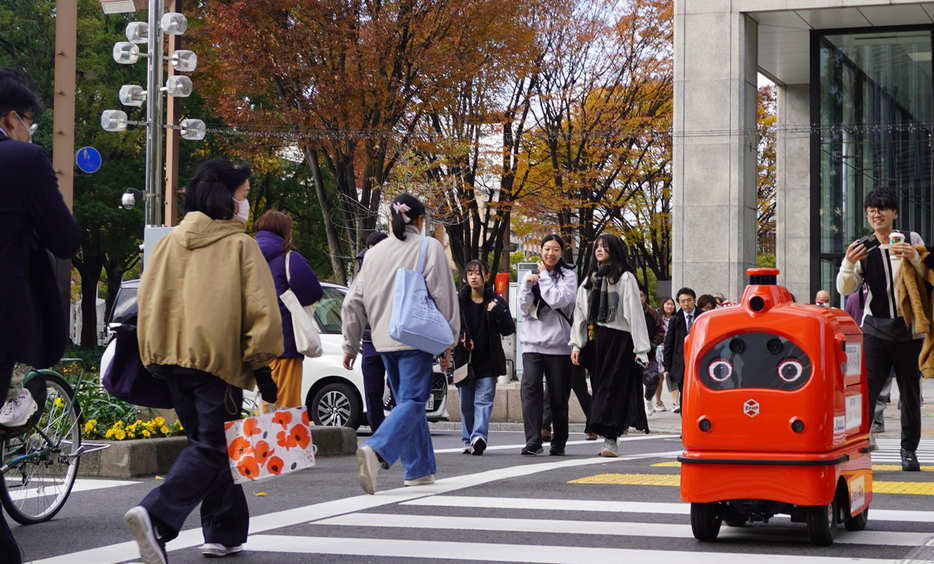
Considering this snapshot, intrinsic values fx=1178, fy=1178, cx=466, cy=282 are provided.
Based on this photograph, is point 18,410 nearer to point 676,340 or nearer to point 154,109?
point 676,340

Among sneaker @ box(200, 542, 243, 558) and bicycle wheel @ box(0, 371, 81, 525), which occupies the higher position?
bicycle wheel @ box(0, 371, 81, 525)

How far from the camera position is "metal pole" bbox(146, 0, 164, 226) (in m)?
19.2

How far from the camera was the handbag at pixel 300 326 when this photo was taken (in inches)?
302

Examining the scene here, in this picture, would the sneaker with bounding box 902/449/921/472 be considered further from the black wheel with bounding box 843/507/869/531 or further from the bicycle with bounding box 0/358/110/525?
the bicycle with bounding box 0/358/110/525

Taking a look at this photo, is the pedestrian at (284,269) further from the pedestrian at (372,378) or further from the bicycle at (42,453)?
the bicycle at (42,453)

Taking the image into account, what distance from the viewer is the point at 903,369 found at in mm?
8125

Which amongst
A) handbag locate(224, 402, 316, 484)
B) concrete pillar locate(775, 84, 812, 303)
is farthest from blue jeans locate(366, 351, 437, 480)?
concrete pillar locate(775, 84, 812, 303)

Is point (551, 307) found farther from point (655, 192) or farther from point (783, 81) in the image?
point (655, 192)

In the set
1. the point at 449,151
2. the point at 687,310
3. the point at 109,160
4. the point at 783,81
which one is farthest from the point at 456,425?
the point at 109,160

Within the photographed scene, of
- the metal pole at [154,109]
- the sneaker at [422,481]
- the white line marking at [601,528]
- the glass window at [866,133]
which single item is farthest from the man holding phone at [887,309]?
the glass window at [866,133]

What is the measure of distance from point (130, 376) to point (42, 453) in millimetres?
1448

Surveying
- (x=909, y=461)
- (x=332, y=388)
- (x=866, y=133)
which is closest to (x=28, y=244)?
(x=909, y=461)

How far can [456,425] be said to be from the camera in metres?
15.0

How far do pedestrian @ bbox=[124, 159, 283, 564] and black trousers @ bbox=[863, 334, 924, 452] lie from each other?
486cm
